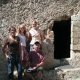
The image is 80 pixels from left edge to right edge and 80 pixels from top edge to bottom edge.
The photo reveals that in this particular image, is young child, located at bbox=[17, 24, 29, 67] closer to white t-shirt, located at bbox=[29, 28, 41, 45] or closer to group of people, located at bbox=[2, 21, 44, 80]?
group of people, located at bbox=[2, 21, 44, 80]

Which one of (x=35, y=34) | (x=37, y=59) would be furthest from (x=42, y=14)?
(x=37, y=59)

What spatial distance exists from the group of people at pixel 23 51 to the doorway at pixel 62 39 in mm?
1359

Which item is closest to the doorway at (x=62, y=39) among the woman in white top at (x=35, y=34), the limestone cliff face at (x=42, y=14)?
the limestone cliff face at (x=42, y=14)

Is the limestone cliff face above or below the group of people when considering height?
above

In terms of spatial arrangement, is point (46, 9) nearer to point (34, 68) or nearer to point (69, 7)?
point (69, 7)

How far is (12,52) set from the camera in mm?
11664

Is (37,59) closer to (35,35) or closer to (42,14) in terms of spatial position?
(35,35)

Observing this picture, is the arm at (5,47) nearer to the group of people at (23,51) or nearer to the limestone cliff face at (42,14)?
the group of people at (23,51)

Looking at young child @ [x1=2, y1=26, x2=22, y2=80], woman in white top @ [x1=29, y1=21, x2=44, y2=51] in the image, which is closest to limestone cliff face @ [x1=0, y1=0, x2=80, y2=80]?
woman in white top @ [x1=29, y1=21, x2=44, y2=51]

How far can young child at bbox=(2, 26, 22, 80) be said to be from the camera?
38.1 ft

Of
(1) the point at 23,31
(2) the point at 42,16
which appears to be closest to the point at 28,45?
(1) the point at 23,31

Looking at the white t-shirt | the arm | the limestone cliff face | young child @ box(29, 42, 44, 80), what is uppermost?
the limestone cliff face

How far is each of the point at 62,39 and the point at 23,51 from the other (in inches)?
81.5

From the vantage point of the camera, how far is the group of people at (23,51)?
1170cm
